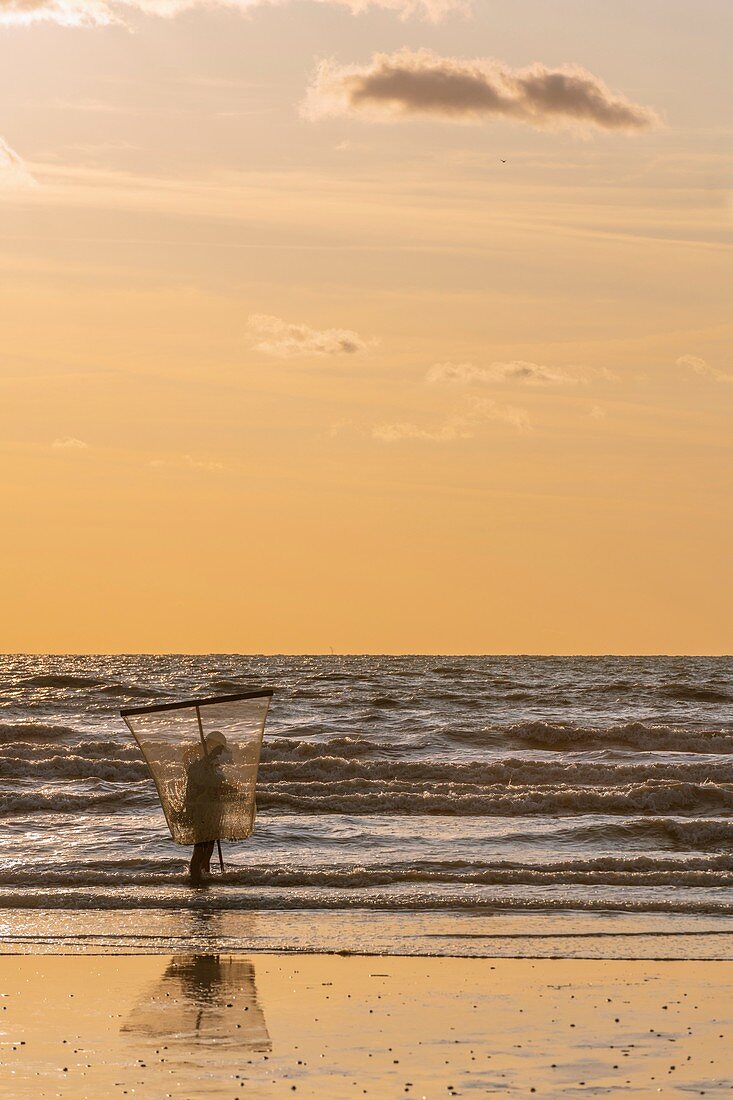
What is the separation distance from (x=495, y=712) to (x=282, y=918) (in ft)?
95.0

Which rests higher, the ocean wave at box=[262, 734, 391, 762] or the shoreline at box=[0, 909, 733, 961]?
the ocean wave at box=[262, 734, 391, 762]

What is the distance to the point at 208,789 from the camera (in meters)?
17.2

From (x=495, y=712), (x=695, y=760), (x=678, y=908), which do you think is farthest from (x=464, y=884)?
(x=495, y=712)

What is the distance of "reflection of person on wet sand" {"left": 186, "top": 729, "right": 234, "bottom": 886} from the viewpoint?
56.2 feet

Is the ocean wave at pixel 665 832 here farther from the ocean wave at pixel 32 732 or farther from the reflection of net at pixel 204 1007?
the ocean wave at pixel 32 732

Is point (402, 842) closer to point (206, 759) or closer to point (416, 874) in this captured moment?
point (416, 874)

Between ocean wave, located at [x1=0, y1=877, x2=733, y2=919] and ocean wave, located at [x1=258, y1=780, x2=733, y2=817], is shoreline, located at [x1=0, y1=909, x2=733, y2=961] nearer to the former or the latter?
ocean wave, located at [x1=0, y1=877, x2=733, y2=919]

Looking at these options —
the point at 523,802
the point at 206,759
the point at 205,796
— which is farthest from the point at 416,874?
the point at 523,802

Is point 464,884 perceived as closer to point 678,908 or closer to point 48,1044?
point 678,908

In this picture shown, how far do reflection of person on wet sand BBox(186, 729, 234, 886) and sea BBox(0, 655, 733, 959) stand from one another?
2.38 feet

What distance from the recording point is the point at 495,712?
44.1 m

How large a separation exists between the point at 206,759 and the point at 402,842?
4.78 metres

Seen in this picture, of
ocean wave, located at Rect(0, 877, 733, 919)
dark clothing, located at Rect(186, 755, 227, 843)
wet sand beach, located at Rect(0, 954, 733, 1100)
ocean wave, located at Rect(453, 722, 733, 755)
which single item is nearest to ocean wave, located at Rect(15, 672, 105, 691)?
ocean wave, located at Rect(453, 722, 733, 755)

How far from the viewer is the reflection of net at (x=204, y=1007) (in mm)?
10484
